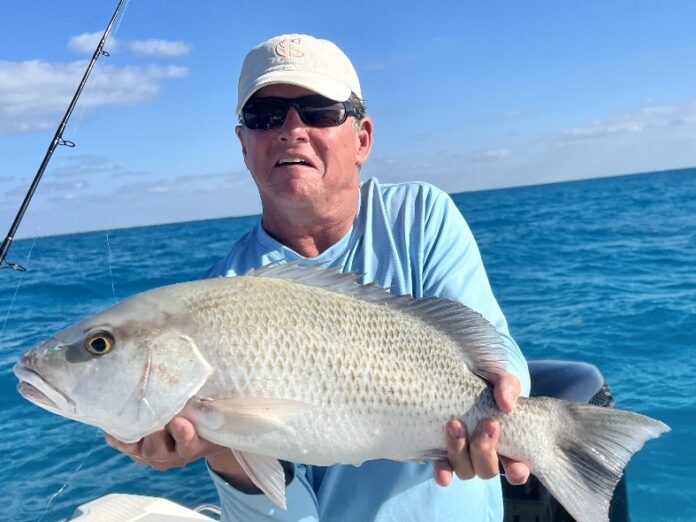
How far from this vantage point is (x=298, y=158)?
2543mm

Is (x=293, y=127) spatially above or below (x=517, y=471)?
above

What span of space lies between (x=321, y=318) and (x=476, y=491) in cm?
100

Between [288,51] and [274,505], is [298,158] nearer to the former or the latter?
[288,51]

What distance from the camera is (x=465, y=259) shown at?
258 centimetres

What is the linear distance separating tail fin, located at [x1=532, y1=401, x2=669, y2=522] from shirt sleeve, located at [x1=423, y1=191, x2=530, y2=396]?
0.96 ft

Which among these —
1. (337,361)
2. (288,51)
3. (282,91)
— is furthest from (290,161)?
(337,361)

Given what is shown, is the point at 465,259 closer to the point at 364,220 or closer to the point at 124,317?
the point at 364,220

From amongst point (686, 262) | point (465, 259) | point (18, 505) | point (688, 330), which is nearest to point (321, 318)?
point (465, 259)

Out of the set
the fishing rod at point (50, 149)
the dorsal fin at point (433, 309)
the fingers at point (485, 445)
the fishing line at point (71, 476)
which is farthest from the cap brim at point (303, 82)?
the fishing line at point (71, 476)

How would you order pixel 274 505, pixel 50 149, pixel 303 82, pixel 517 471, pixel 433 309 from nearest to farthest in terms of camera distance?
pixel 517 471 < pixel 433 309 < pixel 274 505 < pixel 303 82 < pixel 50 149

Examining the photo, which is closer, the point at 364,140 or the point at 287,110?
the point at 287,110

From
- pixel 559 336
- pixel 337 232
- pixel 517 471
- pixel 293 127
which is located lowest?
pixel 559 336

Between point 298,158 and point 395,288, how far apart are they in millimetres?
659

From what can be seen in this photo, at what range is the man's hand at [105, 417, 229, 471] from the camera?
1.92 m
